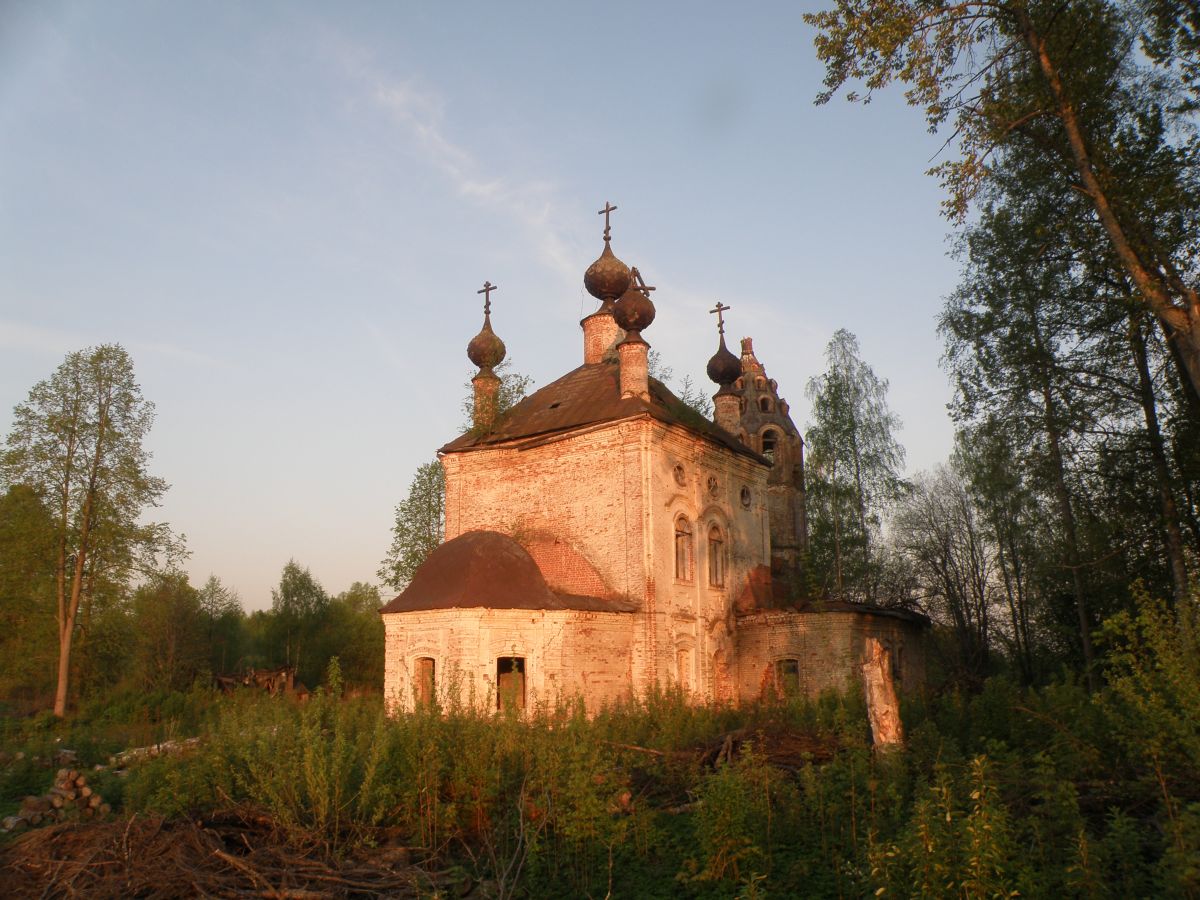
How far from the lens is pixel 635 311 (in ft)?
61.9

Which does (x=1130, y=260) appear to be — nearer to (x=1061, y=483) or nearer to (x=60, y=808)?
(x=1061, y=483)

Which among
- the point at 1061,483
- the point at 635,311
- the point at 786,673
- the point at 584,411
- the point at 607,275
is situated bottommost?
the point at 786,673

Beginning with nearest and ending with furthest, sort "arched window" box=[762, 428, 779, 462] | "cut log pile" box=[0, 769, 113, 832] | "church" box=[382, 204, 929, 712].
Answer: "cut log pile" box=[0, 769, 113, 832] → "church" box=[382, 204, 929, 712] → "arched window" box=[762, 428, 779, 462]

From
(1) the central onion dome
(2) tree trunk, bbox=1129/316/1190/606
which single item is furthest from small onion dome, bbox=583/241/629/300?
(2) tree trunk, bbox=1129/316/1190/606

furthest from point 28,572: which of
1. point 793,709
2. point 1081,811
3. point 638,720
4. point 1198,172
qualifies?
point 1198,172

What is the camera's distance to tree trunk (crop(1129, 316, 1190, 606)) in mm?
13852

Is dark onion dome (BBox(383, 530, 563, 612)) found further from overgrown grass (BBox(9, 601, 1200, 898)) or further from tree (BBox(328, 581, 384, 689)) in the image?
tree (BBox(328, 581, 384, 689))

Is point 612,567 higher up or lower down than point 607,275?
lower down

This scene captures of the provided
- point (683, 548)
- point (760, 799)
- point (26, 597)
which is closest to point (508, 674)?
point (683, 548)

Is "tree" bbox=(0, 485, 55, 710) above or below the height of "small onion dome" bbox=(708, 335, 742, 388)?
below

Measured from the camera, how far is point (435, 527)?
2733 cm

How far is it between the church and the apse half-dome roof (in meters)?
0.04

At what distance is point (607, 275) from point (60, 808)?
16557 millimetres

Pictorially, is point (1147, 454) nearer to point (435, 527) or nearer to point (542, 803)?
point (542, 803)
